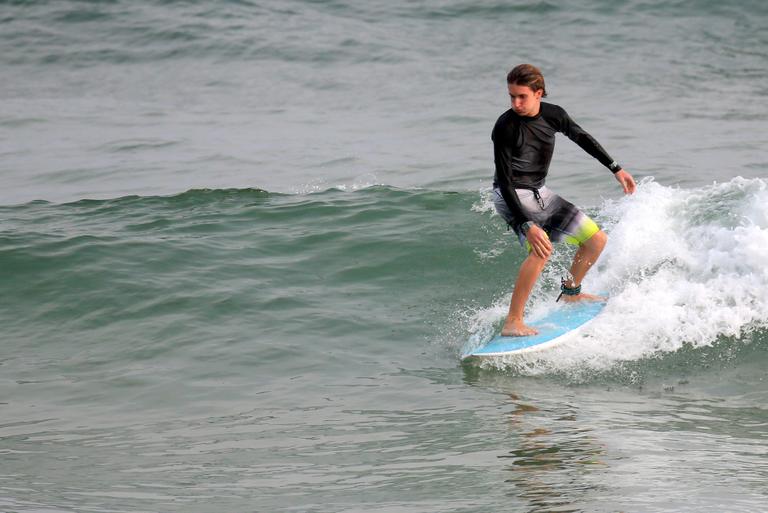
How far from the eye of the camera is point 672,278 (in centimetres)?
779

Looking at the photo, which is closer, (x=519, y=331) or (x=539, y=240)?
(x=539, y=240)

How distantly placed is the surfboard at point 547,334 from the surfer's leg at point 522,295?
5 centimetres

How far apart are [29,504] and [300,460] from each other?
50.9 inches

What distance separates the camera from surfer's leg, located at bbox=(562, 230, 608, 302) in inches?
271

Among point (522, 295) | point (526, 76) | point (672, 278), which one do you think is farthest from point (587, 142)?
point (672, 278)

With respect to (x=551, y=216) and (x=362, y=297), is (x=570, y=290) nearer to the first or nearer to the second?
(x=551, y=216)

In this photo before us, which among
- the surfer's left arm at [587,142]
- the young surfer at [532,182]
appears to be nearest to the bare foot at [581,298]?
the young surfer at [532,182]

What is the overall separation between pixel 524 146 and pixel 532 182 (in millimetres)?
272

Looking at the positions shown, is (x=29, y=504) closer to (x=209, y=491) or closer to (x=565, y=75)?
(x=209, y=491)

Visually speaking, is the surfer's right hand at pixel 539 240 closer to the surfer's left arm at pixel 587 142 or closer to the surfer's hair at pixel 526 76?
the surfer's left arm at pixel 587 142

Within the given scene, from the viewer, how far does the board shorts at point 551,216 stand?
263 inches

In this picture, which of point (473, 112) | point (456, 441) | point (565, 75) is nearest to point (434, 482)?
point (456, 441)

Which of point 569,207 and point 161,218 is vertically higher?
point 569,207

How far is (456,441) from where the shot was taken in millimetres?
5348
